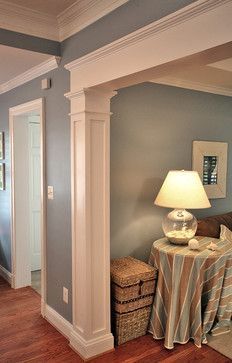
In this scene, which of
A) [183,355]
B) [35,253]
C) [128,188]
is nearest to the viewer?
[183,355]

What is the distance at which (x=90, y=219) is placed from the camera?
2301 mm

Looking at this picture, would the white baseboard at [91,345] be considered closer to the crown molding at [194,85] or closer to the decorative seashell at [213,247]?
the decorative seashell at [213,247]

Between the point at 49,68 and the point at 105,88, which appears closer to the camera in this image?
the point at 105,88

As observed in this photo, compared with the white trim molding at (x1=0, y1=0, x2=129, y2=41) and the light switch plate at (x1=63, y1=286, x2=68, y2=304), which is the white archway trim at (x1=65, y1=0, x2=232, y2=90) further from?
the light switch plate at (x1=63, y1=286, x2=68, y2=304)

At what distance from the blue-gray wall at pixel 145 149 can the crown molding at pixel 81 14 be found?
0.70m

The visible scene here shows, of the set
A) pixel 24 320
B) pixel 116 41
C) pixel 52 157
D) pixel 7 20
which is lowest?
pixel 24 320

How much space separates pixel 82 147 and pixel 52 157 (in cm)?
55

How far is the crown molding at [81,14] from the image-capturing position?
6.55 ft

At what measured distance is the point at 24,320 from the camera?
9.70 feet

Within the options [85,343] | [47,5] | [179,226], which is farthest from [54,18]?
[85,343]

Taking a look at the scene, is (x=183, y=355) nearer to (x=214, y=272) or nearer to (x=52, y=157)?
(x=214, y=272)

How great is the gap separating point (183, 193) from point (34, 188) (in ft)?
7.30

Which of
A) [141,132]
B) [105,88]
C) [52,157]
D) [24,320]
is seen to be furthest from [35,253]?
[105,88]

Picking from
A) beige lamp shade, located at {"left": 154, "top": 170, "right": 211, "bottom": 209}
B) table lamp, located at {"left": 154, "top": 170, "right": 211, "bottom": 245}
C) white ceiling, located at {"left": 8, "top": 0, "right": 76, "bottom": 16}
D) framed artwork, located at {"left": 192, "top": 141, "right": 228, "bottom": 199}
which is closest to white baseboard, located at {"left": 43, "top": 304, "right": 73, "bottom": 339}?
table lamp, located at {"left": 154, "top": 170, "right": 211, "bottom": 245}
